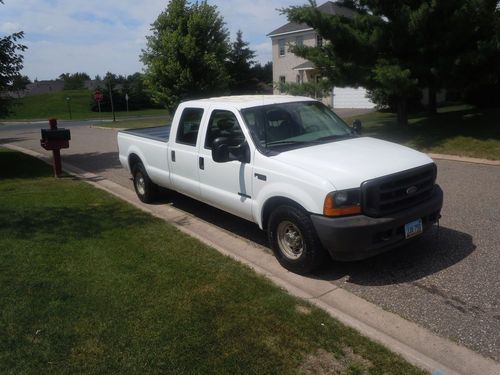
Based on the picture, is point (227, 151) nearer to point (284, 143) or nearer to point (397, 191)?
point (284, 143)

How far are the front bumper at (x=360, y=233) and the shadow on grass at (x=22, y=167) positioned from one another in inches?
340

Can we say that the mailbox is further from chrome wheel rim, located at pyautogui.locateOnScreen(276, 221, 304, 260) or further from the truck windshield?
chrome wheel rim, located at pyautogui.locateOnScreen(276, 221, 304, 260)

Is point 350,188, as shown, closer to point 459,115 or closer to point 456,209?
point 456,209

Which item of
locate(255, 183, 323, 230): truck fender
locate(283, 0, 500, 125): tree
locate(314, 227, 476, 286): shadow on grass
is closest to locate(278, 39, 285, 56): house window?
locate(283, 0, 500, 125): tree

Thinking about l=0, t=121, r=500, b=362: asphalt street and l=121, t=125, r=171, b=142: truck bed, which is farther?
l=121, t=125, r=171, b=142: truck bed

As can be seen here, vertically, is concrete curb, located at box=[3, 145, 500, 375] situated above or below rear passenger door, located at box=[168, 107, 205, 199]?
below

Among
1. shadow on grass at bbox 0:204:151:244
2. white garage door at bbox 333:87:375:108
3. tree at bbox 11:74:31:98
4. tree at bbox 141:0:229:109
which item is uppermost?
tree at bbox 141:0:229:109

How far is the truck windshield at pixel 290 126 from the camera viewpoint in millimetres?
5203

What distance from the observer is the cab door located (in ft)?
17.3

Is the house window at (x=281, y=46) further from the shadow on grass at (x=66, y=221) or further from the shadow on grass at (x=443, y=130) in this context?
the shadow on grass at (x=66, y=221)

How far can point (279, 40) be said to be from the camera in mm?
41250

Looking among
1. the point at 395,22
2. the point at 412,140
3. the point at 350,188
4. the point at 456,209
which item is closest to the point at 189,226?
the point at 350,188

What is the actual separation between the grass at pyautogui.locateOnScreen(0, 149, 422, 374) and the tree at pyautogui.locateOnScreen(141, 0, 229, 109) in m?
18.0

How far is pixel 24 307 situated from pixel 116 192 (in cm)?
500
